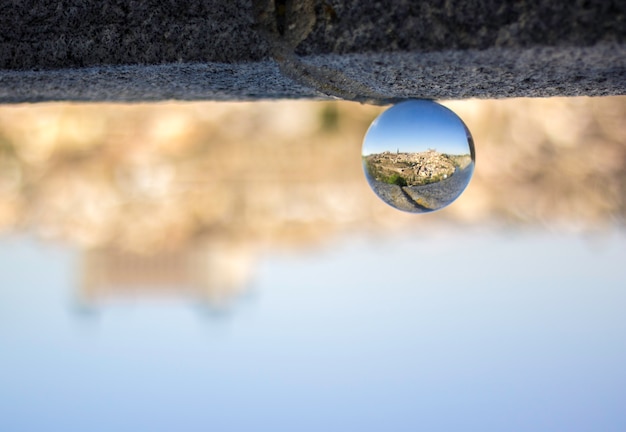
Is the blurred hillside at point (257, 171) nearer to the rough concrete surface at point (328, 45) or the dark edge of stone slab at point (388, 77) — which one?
the dark edge of stone slab at point (388, 77)

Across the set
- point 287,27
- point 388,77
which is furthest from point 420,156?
point 287,27

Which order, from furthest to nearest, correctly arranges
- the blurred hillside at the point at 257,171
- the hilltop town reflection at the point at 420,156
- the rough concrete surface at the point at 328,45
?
the blurred hillside at the point at 257,171 < the hilltop town reflection at the point at 420,156 < the rough concrete surface at the point at 328,45

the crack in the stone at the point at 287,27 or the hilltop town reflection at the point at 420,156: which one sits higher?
the crack in the stone at the point at 287,27

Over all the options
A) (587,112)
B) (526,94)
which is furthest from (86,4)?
(587,112)

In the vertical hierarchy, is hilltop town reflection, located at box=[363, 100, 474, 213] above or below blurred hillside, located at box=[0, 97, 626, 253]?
below

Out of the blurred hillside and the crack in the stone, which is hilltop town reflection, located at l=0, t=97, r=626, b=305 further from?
the crack in the stone

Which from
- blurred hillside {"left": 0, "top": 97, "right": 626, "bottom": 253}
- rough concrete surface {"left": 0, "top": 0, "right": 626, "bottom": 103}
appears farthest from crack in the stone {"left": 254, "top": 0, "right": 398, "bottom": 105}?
blurred hillside {"left": 0, "top": 97, "right": 626, "bottom": 253}

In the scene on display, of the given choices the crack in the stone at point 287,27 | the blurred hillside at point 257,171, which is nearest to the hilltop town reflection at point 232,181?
the blurred hillside at point 257,171
